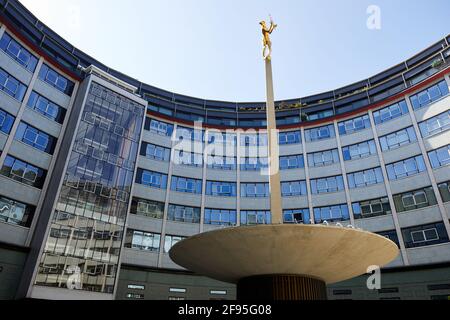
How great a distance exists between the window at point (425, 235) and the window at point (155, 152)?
24775 mm

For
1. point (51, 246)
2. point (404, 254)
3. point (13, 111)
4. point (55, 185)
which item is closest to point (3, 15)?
point (13, 111)

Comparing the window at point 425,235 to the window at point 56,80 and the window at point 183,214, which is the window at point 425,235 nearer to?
the window at point 183,214

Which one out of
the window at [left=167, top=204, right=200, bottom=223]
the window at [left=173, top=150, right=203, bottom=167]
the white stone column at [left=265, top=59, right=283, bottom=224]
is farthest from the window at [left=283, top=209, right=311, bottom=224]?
the white stone column at [left=265, top=59, right=283, bottom=224]

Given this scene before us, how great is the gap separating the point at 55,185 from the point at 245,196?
19.0 meters

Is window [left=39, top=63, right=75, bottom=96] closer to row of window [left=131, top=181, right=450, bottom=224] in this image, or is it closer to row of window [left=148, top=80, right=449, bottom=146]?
row of window [left=148, top=80, right=449, bottom=146]

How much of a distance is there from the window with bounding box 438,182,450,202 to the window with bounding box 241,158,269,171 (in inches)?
666

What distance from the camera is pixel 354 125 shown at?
121 feet

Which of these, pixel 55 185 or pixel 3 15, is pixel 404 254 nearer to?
pixel 55 185

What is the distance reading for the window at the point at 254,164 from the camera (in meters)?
38.4

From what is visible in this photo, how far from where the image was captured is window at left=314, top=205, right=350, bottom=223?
1323 inches

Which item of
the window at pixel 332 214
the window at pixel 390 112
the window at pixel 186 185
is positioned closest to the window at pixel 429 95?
the window at pixel 390 112

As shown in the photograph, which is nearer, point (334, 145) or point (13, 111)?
point (13, 111)

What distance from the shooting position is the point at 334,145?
121ft

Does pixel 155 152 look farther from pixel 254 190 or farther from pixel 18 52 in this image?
pixel 18 52
